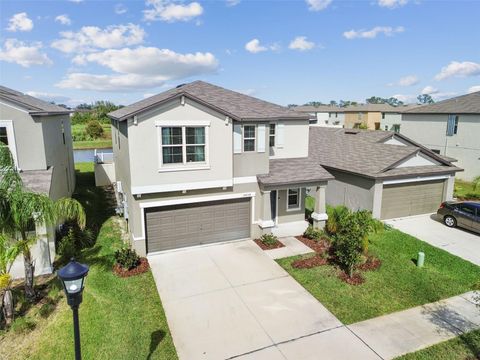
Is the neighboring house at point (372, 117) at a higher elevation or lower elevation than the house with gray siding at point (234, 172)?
higher

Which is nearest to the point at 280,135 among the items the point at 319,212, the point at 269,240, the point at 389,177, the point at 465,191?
the point at 319,212

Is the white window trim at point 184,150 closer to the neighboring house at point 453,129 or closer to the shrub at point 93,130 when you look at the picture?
the neighboring house at point 453,129

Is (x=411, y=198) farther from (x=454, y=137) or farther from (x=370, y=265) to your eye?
(x=454, y=137)

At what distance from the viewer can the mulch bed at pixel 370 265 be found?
517 inches

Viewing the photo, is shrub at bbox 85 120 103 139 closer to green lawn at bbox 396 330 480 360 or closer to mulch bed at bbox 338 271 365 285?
mulch bed at bbox 338 271 365 285

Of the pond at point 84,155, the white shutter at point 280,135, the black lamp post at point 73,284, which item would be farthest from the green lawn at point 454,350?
the pond at point 84,155

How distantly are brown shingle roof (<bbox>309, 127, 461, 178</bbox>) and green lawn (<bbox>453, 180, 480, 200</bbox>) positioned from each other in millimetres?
4792

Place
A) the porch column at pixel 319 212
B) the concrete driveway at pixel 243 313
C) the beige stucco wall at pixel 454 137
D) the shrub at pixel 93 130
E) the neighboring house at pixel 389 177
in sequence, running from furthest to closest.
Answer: the shrub at pixel 93 130 < the beige stucco wall at pixel 454 137 < the neighboring house at pixel 389 177 < the porch column at pixel 319 212 < the concrete driveway at pixel 243 313

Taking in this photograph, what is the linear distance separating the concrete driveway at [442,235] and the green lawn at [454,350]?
5.81m

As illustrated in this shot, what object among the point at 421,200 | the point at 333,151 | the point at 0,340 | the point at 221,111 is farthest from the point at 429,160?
the point at 0,340

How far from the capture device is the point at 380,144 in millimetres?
20656

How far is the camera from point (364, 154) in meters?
20.4

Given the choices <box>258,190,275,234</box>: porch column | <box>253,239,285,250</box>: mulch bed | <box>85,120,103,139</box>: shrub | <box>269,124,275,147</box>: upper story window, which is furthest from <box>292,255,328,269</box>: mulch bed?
<box>85,120,103,139</box>: shrub

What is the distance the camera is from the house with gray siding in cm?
1317
